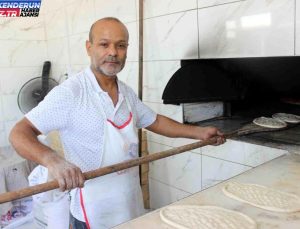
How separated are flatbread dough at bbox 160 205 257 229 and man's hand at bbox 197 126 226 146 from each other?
63 cm

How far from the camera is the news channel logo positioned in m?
3.71

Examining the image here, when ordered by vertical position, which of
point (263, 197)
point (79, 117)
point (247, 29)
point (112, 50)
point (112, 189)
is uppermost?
point (247, 29)

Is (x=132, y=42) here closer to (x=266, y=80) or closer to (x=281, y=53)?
(x=266, y=80)

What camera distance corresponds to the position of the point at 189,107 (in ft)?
7.63

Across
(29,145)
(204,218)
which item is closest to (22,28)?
(29,145)

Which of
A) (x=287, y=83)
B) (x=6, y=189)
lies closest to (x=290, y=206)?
(x=287, y=83)

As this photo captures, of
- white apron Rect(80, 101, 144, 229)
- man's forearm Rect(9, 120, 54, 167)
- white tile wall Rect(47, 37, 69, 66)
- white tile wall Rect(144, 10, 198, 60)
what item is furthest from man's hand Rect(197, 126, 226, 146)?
white tile wall Rect(47, 37, 69, 66)

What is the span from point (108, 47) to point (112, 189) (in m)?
0.70

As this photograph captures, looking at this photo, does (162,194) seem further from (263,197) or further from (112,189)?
(263,197)

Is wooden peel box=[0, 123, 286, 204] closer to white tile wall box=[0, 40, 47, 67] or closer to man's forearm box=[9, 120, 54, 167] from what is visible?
man's forearm box=[9, 120, 54, 167]

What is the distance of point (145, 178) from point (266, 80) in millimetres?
1370

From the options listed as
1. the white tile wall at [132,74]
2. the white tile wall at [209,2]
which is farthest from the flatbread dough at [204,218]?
the white tile wall at [132,74]

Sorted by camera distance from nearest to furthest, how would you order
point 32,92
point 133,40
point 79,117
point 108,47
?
point 79,117, point 108,47, point 133,40, point 32,92

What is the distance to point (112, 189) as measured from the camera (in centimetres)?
157
